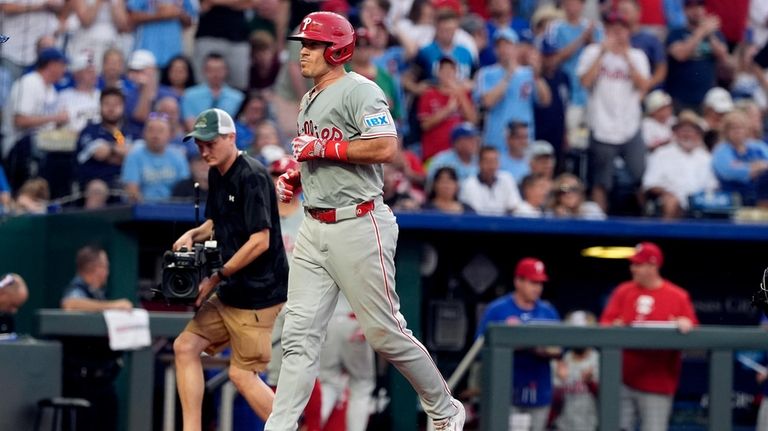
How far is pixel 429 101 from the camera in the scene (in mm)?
13758

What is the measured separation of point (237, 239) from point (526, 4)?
353 inches

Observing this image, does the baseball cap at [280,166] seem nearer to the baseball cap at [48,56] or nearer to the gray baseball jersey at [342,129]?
the gray baseball jersey at [342,129]

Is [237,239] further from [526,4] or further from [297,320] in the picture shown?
[526,4]

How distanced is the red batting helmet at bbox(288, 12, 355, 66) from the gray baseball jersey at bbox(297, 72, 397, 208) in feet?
0.39

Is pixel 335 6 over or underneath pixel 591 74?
over

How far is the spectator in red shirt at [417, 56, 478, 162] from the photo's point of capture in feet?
45.0

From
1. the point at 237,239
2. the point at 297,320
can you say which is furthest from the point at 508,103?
the point at 297,320

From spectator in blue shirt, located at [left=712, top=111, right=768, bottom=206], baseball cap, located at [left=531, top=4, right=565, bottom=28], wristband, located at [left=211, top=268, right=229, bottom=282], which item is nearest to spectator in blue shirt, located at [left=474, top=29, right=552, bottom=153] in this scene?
baseball cap, located at [left=531, top=4, right=565, bottom=28]

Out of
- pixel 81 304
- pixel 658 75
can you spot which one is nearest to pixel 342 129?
pixel 81 304

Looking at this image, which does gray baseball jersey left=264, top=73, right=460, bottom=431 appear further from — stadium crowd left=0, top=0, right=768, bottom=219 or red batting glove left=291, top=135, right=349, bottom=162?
stadium crowd left=0, top=0, right=768, bottom=219

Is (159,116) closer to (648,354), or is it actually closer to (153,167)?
(153,167)

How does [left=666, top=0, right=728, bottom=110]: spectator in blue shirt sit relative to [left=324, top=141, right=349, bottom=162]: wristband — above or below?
above

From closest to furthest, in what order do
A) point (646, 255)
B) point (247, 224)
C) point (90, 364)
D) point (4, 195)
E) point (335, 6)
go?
point (247, 224) < point (90, 364) < point (646, 255) < point (4, 195) < point (335, 6)

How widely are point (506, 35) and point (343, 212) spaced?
8.14 m
